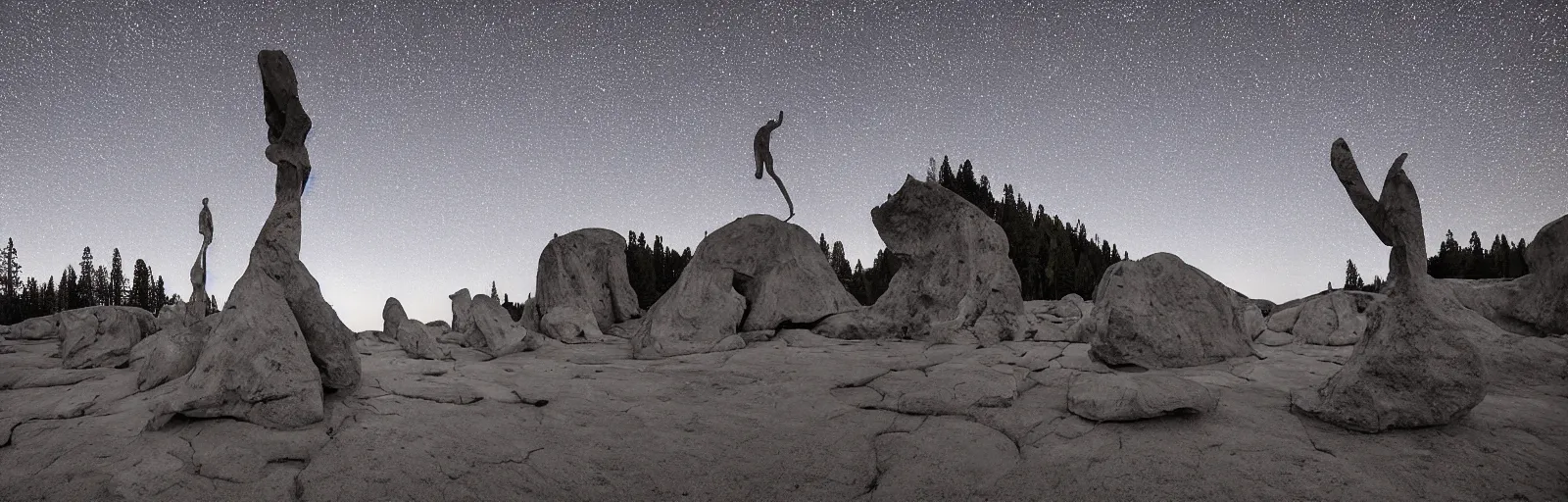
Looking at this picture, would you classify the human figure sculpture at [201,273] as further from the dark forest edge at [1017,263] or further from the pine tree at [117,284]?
the pine tree at [117,284]

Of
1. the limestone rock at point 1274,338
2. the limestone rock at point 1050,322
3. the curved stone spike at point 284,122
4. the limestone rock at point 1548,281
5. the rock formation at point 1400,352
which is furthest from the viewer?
the limestone rock at point 1050,322

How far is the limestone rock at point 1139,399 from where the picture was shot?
4113 millimetres

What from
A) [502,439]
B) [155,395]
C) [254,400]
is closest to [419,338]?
[155,395]

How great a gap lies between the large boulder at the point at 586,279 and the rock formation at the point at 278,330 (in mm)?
7008

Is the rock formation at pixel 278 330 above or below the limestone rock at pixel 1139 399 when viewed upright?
above

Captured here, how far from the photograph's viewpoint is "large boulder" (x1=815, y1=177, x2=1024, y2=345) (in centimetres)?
945

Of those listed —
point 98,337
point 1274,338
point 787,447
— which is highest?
point 98,337

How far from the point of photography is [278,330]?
4840mm

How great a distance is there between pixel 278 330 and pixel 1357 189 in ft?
26.1

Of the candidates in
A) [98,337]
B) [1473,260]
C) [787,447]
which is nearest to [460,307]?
[98,337]

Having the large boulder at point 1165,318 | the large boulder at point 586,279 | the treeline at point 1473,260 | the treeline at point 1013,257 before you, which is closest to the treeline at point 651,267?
the treeline at point 1013,257

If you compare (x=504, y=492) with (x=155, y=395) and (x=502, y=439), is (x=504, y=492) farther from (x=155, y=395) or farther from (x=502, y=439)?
(x=155, y=395)

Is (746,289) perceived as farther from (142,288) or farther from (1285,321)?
(142,288)

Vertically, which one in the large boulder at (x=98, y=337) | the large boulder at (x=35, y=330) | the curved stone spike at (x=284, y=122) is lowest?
the large boulder at (x=98, y=337)
